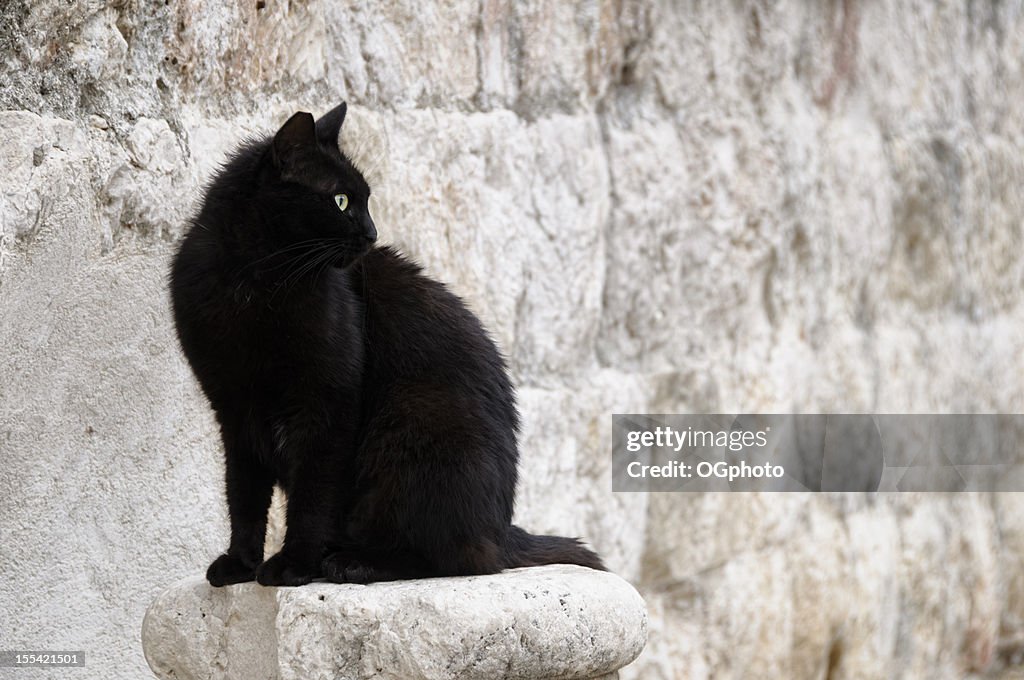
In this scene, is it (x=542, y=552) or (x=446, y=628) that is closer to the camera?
(x=446, y=628)

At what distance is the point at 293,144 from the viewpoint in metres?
1.93

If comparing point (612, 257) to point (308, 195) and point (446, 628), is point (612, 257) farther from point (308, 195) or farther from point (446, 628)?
point (446, 628)

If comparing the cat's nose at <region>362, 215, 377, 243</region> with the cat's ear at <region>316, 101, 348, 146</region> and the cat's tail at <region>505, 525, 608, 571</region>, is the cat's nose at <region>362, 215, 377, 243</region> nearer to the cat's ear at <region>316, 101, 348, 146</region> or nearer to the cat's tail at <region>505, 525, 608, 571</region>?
the cat's ear at <region>316, 101, 348, 146</region>

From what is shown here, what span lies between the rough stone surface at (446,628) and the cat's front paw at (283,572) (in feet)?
0.06

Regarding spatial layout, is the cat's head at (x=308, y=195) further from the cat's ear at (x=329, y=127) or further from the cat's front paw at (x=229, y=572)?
the cat's front paw at (x=229, y=572)

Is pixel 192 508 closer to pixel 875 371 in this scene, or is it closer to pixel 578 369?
pixel 578 369

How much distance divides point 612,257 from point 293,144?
183cm

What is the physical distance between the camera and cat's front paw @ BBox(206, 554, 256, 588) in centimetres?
200

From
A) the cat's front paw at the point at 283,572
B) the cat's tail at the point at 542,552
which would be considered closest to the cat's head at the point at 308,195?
the cat's front paw at the point at 283,572

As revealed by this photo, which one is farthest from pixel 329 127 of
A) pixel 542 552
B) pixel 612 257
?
pixel 612 257

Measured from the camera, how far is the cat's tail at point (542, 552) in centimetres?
212

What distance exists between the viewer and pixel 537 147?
3.39 metres

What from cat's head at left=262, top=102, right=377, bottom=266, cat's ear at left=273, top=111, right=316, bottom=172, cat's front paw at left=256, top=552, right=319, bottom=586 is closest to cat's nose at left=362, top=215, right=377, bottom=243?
cat's head at left=262, top=102, right=377, bottom=266

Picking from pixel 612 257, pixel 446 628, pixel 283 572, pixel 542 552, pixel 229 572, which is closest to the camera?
pixel 446 628
